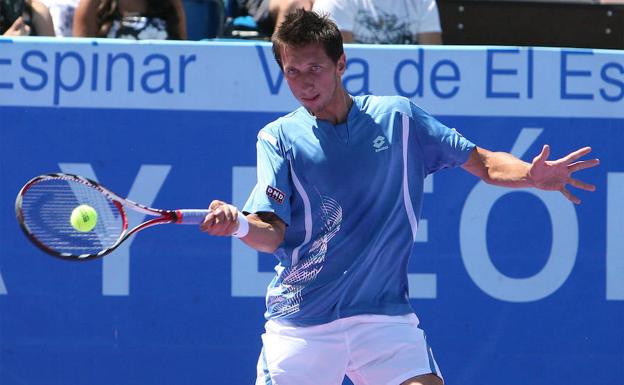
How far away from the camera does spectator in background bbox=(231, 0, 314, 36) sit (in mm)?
6789

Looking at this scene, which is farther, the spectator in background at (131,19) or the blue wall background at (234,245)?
the spectator in background at (131,19)

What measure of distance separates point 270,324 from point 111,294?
1565mm

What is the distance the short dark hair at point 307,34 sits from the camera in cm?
415

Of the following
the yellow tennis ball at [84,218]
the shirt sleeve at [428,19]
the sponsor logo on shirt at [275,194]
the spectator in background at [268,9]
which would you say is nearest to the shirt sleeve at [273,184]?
the sponsor logo on shirt at [275,194]

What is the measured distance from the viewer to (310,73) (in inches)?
164

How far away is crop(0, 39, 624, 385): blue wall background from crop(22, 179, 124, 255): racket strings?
0.99m

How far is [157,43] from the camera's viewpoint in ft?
18.8

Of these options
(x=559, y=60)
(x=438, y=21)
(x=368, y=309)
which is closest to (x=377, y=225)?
(x=368, y=309)

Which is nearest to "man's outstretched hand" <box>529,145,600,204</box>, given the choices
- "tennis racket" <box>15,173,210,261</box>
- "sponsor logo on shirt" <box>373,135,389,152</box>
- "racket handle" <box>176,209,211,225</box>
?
"sponsor logo on shirt" <box>373,135,389,152</box>

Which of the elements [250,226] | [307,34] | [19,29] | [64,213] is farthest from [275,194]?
[19,29]

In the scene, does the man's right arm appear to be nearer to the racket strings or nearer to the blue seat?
the racket strings

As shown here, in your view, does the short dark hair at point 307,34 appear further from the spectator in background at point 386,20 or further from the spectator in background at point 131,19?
the spectator in background at point 131,19

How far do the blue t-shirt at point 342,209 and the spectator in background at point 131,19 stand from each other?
7.88ft

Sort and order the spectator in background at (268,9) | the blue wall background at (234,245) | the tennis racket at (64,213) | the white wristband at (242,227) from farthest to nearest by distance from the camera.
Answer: the spectator in background at (268,9) < the blue wall background at (234,245) < the tennis racket at (64,213) < the white wristband at (242,227)
